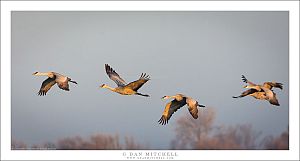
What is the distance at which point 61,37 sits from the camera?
A: 8.95 m

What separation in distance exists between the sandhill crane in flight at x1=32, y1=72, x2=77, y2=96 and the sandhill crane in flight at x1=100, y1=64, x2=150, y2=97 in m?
0.40

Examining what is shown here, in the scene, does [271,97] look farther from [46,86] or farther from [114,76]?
[46,86]

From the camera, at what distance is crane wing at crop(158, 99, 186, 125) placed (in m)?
8.88

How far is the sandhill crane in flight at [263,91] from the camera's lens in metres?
8.91

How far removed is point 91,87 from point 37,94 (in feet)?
1.93

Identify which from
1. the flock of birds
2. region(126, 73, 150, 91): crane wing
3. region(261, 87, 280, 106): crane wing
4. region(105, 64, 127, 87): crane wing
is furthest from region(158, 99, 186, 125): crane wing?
region(261, 87, 280, 106): crane wing

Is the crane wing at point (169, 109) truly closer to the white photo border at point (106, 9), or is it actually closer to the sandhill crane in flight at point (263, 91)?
the white photo border at point (106, 9)

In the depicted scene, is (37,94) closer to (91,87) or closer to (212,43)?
(91,87)

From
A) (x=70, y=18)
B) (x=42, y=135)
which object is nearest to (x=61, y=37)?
(x=70, y=18)

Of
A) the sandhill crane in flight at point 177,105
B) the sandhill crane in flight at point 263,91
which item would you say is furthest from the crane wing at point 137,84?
the sandhill crane in flight at point 263,91

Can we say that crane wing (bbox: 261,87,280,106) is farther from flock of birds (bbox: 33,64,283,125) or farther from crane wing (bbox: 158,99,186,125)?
crane wing (bbox: 158,99,186,125)

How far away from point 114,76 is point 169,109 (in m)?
0.69

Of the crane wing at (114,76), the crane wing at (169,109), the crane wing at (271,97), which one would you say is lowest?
the crane wing at (169,109)

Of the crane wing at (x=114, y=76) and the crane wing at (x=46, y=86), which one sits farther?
the crane wing at (x=46, y=86)
